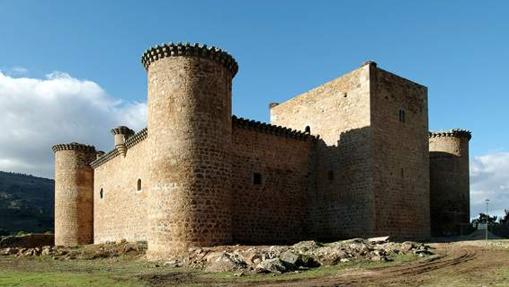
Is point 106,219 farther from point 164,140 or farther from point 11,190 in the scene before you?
point 11,190

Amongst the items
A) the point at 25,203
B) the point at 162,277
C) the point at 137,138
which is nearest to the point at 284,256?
the point at 162,277

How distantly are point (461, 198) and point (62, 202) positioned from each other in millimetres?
23245

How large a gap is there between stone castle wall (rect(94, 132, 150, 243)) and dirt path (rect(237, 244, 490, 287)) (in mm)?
11817

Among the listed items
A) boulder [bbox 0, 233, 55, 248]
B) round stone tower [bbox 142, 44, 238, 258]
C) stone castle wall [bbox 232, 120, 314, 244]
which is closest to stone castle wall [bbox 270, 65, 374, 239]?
stone castle wall [bbox 232, 120, 314, 244]

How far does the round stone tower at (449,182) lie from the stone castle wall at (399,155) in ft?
17.5

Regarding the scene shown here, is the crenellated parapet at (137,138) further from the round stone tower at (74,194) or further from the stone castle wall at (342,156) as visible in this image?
the round stone tower at (74,194)

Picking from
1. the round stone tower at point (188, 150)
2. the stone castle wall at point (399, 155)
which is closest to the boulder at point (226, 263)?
the round stone tower at point (188, 150)

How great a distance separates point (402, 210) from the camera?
66.5ft

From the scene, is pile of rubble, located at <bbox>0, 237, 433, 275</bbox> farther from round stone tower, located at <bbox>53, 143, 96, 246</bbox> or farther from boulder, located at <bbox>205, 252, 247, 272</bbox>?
round stone tower, located at <bbox>53, 143, 96, 246</bbox>

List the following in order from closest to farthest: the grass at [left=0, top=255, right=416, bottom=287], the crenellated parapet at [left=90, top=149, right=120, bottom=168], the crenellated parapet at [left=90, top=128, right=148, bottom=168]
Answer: the grass at [left=0, top=255, right=416, bottom=287], the crenellated parapet at [left=90, top=128, right=148, bottom=168], the crenellated parapet at [left=90, top=149, right=120, bottom=168]

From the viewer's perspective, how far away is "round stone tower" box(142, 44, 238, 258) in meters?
15.9

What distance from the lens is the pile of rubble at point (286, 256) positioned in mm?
12197

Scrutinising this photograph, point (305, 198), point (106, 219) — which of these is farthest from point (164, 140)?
point (106, 219)

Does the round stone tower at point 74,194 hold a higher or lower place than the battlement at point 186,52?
lower
